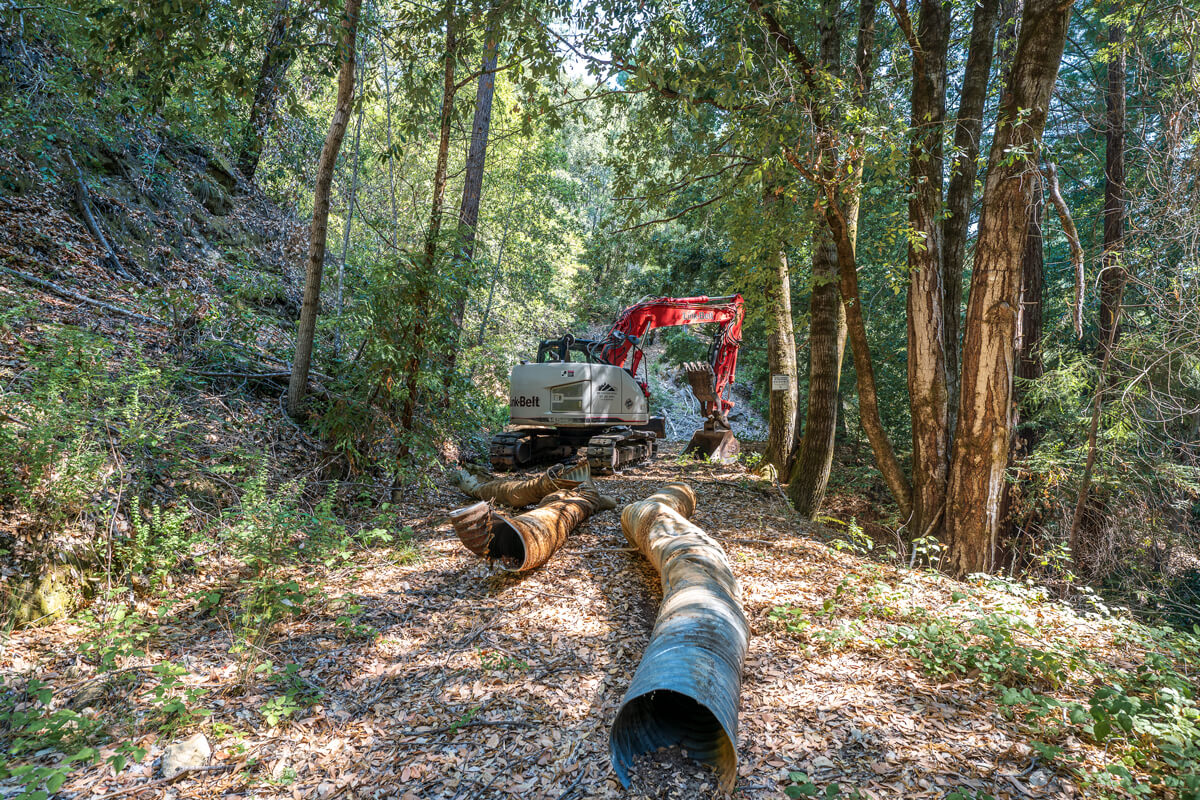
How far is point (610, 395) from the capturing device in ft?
32.2

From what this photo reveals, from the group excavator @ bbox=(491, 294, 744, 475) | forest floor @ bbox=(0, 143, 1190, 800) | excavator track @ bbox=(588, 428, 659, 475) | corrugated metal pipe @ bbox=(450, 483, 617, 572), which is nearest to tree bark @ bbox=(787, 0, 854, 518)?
forest floor @ bbox=(0, 143, 1190, 800)

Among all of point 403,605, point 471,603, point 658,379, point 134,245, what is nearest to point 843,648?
point 471,603

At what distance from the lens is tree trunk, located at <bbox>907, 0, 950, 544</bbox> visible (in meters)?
5.37

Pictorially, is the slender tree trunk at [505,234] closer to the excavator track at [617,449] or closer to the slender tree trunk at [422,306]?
the excavator track at [617,449]

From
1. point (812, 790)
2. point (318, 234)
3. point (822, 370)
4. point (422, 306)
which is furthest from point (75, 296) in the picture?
point (822, 370)

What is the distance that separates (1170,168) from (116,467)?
8.96 m

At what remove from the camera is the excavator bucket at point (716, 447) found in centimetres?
1033

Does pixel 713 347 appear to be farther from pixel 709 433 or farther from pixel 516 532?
pixel 516 532

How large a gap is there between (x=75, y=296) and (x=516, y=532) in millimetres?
5594

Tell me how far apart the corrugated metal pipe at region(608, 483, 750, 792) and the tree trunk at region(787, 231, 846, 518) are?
4.59 meters

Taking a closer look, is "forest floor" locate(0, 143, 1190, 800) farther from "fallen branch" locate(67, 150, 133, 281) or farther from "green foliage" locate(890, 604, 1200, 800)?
"fallen branch" locate(67, 150, 133, 281)

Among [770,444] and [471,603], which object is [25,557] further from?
[770,444]

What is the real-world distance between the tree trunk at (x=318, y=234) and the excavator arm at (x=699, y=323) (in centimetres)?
582

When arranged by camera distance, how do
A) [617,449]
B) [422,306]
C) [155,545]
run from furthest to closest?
[617,449] → [422,306] → [155,545]
